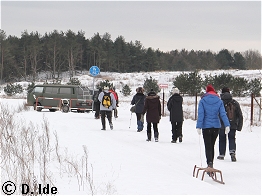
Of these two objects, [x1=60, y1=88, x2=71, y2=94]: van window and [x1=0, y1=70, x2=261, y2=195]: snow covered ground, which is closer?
[x1=0, y1=70, x2=261, y2=195]: snow covered ground

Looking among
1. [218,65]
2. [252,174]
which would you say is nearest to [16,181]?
[252,174]

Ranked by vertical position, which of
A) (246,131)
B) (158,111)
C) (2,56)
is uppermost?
(2,56)

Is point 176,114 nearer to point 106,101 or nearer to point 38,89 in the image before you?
point 106,101

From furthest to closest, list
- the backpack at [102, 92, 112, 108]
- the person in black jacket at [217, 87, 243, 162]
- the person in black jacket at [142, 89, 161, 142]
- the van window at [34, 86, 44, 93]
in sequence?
1. the van window at [34, 86, 44, 93]
2. the backpack at [102, 92, 112, 108]
3. the person in black jacket at [142, 89, 161, 142]
4. the person in black jacket at [217, 87, 243, 162]

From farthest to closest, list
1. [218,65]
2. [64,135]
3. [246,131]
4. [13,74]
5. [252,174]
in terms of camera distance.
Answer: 1. [218,65]
2. [13,74]
3. [246,131]
4. [64,135]
5. [252,174]

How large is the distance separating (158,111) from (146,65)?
75.3m

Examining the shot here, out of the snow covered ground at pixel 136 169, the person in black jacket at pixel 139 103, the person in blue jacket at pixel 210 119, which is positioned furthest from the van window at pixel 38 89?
the person in blue jacket at pixel 210 119

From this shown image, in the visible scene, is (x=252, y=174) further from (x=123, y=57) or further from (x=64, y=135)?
(x=123, y=57)

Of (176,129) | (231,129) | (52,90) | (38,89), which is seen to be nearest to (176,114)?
(176,129)

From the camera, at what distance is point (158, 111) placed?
14.7 m

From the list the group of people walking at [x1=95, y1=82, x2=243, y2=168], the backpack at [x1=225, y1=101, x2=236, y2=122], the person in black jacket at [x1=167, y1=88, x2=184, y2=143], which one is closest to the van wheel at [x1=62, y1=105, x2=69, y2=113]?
the group of people walking at [x1=95, y1=82, x2=243, y2=168]

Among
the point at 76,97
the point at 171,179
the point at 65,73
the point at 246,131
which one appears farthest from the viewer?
the point at 65,73

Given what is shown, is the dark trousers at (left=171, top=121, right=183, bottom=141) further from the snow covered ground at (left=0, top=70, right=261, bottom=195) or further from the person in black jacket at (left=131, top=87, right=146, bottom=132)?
the person in black jacket at (left=131, top=87, right=146, bottom=132)

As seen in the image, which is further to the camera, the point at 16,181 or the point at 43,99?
the point at 43,99
